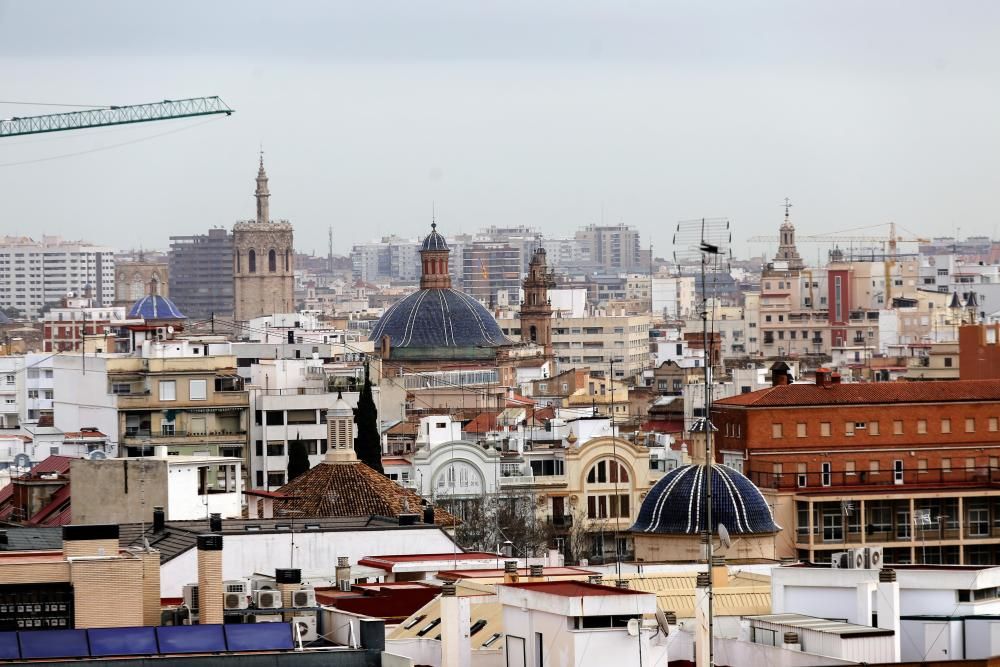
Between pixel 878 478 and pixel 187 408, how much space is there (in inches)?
485

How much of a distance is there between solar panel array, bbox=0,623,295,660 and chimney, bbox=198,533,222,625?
2.10 m

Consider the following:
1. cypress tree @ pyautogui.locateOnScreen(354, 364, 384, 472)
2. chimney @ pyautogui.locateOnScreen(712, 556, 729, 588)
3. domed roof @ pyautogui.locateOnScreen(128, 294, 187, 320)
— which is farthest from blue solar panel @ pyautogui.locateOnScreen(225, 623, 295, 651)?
domed roof @ pyautogui.locateOnScreen(128, 294, 187, 320)

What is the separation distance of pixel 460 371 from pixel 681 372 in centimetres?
638

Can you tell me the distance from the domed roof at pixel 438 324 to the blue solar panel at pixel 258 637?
8058cm

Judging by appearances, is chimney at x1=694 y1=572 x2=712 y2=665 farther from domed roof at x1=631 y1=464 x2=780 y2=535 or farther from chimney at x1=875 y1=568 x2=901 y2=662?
domed roof at x1=631 y1=464 x2=780 y2=535

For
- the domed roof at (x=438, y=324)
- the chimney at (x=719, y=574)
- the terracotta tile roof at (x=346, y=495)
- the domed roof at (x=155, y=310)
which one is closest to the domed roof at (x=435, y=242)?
the domed roof at (x=438, y=324)

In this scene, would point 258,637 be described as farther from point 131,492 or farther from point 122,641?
point 131,492

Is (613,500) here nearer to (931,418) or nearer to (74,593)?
(931,418)

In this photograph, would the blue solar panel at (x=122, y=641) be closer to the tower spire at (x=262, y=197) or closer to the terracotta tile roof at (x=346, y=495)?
the terracotta tile roof at (x=346, y=495)

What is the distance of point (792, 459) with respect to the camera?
176 feet

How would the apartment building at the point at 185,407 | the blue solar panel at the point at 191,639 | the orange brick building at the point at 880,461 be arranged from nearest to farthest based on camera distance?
the blue solar panel at the point at 191,639 < the orange brick building at the point at 880,461 < the apartment building at the point at 185,407

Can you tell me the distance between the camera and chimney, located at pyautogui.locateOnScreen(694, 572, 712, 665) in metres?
23.1

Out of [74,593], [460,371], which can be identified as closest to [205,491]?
[74,593]

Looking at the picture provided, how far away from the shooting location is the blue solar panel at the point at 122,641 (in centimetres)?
2209
